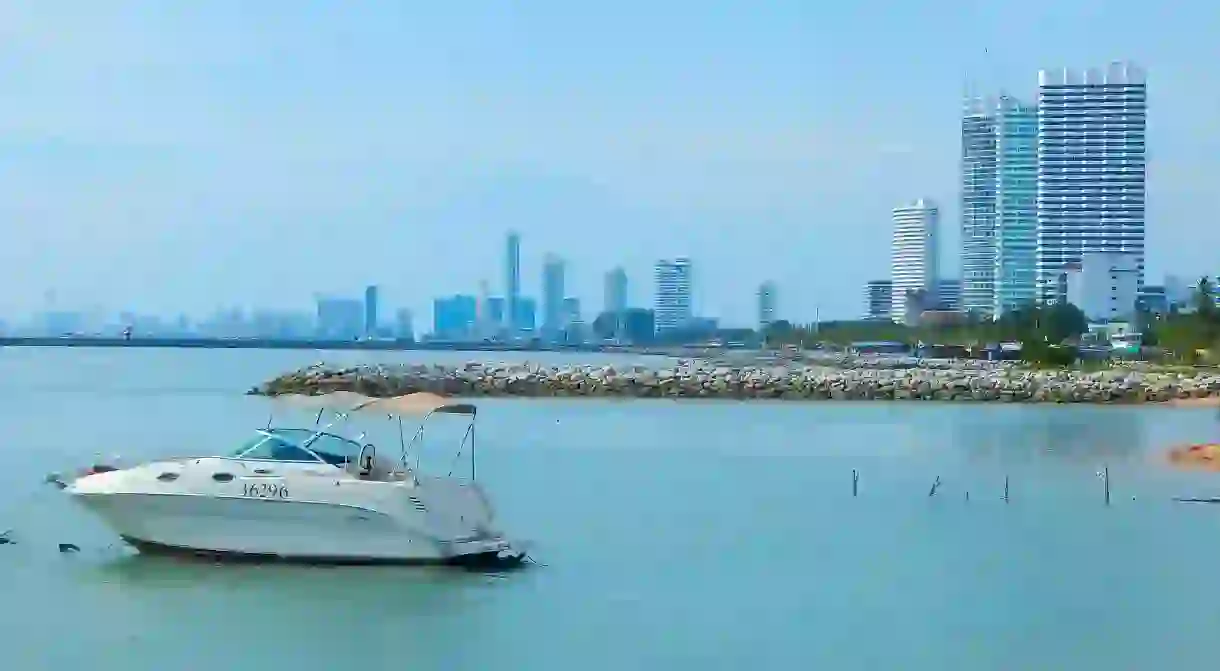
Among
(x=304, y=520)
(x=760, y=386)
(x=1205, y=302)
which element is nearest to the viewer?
(x=304, y=520)

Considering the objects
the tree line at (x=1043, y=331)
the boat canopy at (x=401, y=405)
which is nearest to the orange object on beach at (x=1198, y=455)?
the boat canopy at (x=401, y=405)

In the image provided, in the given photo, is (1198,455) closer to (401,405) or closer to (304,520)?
(401,405)

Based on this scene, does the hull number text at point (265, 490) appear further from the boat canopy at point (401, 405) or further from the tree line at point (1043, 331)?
the tree line at point (1043, 331)

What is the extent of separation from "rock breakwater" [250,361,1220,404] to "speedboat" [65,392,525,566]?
47327 millimetres

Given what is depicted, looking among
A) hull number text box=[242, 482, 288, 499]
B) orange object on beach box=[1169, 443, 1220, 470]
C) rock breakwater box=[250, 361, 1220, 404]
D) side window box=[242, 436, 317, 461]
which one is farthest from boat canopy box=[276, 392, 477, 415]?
rock breakwater box=[250, 361, 1220, 404]

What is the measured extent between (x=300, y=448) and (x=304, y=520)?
88 cm

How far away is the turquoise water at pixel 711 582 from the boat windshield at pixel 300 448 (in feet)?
4.62

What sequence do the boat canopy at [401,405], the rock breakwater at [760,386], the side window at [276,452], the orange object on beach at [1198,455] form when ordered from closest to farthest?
the side window at [276,452] → the boat canopy at [401,405] → the orange object on beach at [1198,455] → the rock breakwater at [760,386]

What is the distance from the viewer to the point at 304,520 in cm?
2155

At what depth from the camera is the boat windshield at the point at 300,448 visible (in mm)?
21562

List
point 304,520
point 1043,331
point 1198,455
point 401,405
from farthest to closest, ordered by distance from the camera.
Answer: point 1043,331 < point 1198,455 < point 401,405 < point 304,520

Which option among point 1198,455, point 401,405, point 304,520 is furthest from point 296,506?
point 1198,455

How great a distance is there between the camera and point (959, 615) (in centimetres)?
2109

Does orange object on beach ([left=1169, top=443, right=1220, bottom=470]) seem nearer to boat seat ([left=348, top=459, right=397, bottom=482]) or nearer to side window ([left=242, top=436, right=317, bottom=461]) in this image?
boat seat ([left=348, top=459, right=397, bottom=482])
